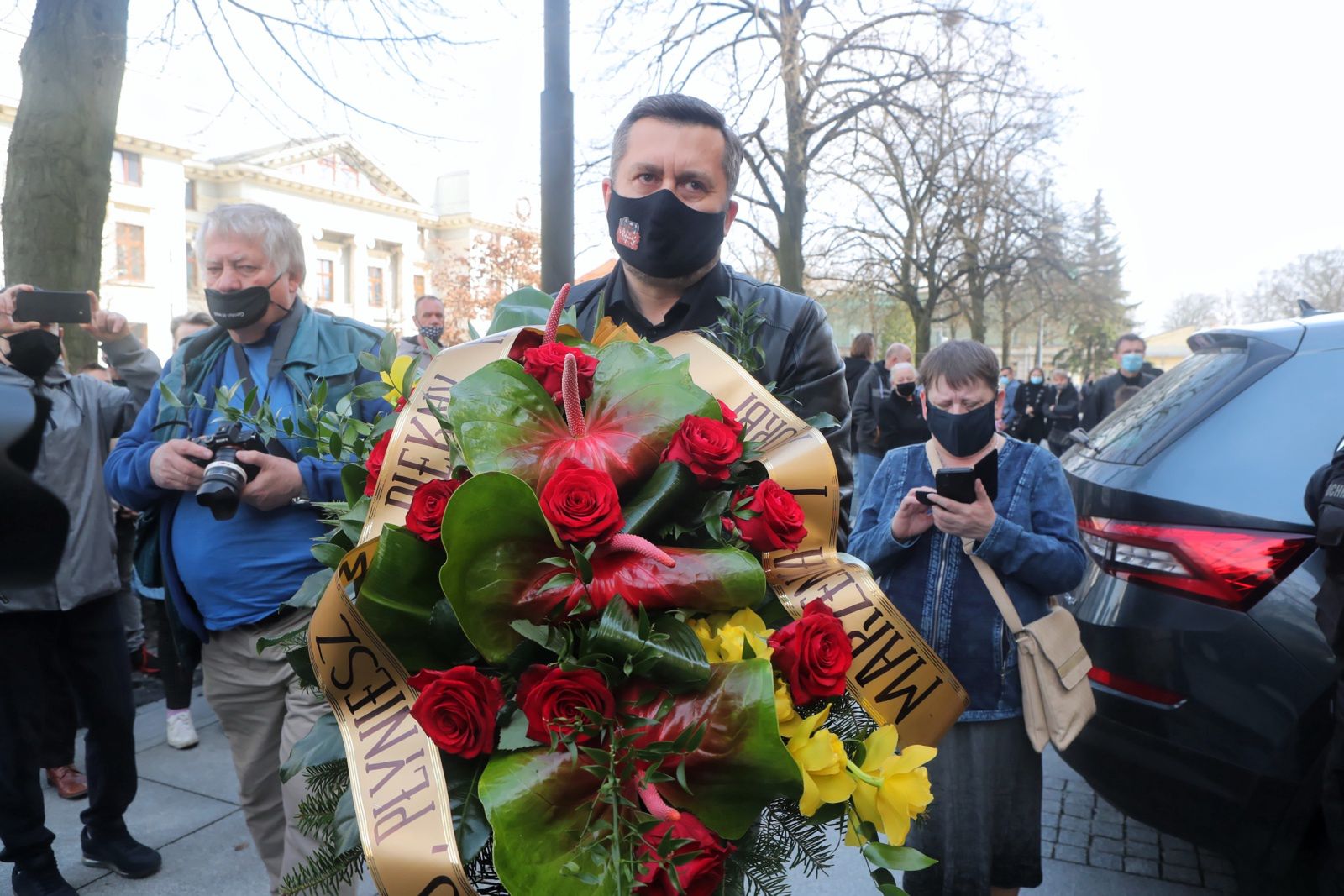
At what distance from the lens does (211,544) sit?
265 cm

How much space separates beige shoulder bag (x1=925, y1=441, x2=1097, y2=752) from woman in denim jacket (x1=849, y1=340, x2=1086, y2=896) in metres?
0.05

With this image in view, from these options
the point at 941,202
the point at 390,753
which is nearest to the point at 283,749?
the point at 390,753

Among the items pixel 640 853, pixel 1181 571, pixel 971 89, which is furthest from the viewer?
pixel 971 89

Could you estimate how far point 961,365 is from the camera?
290cm

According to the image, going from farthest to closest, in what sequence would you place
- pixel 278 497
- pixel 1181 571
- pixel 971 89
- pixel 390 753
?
pixel 971 89
pixel 1181 571
pixel 278 497
pixel 390 753

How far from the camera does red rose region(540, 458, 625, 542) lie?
1006 mm

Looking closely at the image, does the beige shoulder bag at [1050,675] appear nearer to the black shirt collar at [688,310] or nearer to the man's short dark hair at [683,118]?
the black shirt collar at [688,310]

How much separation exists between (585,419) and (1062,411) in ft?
50.5

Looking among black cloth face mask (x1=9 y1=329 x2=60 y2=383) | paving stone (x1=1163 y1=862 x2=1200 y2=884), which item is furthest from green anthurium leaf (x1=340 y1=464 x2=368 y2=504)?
paving stone (x1=1163 y1=862 x2=1200 y2=884)

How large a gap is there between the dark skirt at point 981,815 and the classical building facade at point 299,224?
99.9 feet

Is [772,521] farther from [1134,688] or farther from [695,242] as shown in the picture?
[1134,688]

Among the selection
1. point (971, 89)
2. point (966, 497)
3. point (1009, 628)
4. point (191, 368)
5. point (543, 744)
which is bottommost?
point (1009, 628)

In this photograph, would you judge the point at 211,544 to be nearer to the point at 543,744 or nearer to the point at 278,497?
the point at 278,497

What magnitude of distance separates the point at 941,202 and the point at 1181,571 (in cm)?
2090
